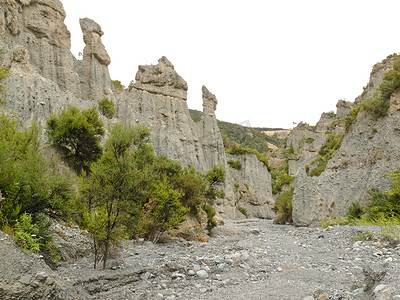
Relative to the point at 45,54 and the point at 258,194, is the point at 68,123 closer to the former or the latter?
the point at 45,54

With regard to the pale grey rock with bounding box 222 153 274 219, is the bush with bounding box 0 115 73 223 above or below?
above

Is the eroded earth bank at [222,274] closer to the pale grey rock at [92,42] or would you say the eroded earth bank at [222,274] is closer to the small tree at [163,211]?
the small tree at [163,211]

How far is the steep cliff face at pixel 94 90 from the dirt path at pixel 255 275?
20109 mm

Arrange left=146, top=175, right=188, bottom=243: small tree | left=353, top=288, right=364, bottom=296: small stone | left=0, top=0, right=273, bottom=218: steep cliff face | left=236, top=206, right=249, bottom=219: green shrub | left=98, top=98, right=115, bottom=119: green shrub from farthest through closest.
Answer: left=236, top=206, right=249, bottom=219: green shrub, left=98, top=98, right=115, bottom=119: green shrub, left=0, top=0, right=273, bottom=218: steep cliff face, left=146, top=175, right=188, bottom=243: small tree, left=353, top=288, right=364, bottom=296: small stone

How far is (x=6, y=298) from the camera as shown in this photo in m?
3.76

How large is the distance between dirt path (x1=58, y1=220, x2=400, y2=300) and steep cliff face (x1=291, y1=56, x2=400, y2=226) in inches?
418

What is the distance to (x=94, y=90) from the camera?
3591 centimetres

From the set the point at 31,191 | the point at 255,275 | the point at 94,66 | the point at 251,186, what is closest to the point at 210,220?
the point at 255,275

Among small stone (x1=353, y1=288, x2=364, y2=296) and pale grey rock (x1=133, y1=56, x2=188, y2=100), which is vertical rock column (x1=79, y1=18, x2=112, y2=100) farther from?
small stone (x1=353, y1=288, x2=364, y2=296)

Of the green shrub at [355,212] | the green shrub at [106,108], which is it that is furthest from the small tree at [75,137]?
the green shrub at [355,212]

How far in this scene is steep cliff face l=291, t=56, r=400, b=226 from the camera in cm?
1848

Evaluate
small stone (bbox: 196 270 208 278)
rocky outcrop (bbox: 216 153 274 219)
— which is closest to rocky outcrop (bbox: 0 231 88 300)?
small stone (bbox: 196 270 208 278)

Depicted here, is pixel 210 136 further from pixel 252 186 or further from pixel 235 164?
pixel 252 186

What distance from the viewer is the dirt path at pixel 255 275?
550 centimetres
